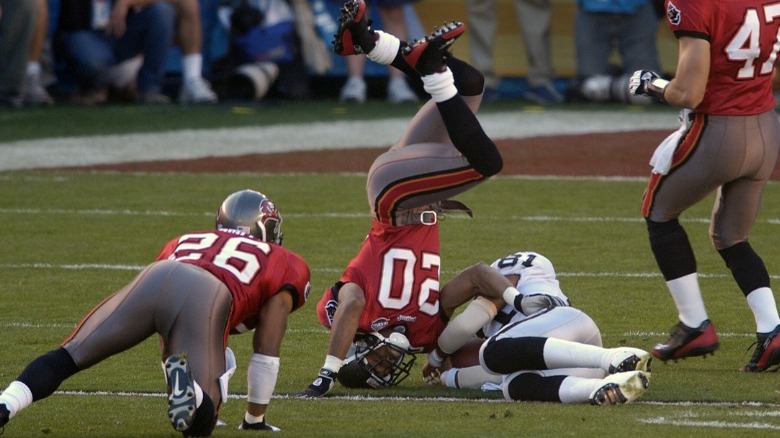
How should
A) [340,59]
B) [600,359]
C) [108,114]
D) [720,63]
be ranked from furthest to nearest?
[340,59], [108,114], [720,63], [600,359]

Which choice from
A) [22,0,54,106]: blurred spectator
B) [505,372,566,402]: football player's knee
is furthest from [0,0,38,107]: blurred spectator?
[505,372,566,402]: football player's knee

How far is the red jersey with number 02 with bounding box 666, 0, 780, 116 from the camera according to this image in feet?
19.6

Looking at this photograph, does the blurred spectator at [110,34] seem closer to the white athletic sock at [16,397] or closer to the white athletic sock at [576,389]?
the white athletic sock at [576,389]

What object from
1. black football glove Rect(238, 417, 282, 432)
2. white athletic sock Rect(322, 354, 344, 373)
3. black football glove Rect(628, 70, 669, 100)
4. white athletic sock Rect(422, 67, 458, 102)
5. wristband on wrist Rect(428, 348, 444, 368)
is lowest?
wristband on wrist Rect(428, 348, 444, 368)

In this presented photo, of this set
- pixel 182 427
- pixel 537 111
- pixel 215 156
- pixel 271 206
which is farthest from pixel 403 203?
pixel 537 111

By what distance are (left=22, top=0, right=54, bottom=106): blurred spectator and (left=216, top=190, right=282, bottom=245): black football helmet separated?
10861 millimetres

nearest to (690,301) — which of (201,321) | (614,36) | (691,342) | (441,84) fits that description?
(691,342)

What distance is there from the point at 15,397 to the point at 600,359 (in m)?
2.08

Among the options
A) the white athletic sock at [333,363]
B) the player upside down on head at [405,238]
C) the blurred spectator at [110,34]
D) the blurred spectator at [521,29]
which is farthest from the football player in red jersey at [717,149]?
the blurred spectator at [521,29]

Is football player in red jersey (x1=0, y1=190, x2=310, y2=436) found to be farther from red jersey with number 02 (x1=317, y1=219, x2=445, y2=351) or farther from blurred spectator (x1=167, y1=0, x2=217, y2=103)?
blurred spectator (x1=167, y1=0, x2=217, y2=103)

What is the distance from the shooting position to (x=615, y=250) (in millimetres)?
9195

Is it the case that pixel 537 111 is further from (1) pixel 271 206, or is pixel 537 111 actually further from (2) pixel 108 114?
(1) pixel 271 206

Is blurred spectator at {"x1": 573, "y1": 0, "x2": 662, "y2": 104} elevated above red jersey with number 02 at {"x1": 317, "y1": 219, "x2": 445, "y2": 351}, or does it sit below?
below

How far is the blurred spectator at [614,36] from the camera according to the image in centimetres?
1581
